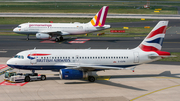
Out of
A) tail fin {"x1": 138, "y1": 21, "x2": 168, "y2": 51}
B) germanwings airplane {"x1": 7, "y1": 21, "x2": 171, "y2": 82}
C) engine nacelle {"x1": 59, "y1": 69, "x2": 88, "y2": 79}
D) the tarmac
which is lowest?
the tarmac

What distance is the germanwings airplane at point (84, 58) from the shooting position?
129 ft

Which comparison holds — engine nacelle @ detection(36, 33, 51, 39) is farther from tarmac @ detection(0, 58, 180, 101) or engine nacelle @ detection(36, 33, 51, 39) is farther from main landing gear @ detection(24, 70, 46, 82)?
main landing gear @ detection(24, 70, 46, 82)

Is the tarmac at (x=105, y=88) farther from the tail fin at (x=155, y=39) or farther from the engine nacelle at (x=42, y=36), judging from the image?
the engine nacelle at (x=42, y=36)

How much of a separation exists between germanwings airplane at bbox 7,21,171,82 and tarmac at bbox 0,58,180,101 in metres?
2.00

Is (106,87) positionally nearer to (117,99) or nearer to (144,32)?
(117,99)

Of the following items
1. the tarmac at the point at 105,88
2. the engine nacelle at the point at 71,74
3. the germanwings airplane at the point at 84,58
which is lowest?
the tarmac at the point at 105,88

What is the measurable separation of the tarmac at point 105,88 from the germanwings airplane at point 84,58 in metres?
2.00

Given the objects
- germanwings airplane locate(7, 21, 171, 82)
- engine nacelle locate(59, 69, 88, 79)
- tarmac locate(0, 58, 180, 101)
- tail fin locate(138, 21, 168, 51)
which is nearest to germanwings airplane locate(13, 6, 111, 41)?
tarmac locate(0, 58, 180, 101)

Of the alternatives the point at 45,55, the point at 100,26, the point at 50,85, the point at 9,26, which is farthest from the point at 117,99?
the point at 9,26

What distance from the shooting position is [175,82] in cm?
3972

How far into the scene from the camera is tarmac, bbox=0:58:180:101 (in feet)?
107

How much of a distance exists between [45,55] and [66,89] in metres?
6.60

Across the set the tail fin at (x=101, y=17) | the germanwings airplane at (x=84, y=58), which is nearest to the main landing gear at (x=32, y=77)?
the germanwings airplane at (x=84, y=58)

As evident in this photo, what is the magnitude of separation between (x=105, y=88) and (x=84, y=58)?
591 cm
